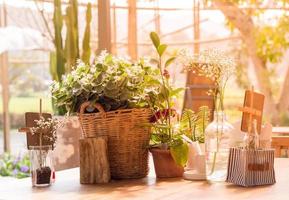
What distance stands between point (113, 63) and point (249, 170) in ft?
1.95

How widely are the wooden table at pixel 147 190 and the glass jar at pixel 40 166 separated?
3cm

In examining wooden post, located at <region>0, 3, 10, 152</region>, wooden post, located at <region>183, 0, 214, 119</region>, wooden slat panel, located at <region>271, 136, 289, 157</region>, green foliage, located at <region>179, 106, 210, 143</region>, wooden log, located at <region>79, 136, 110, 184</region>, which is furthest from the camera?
wooden post, located at <region>0, 3, 10, 152</region>

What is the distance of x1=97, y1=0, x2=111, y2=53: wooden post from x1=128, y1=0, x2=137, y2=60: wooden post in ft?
2.78

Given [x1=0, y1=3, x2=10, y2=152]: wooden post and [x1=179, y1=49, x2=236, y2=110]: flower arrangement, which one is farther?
[x1=0, y1=3, x2=10, y2=152]: wooden post

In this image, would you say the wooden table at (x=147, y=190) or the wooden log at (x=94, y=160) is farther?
the wooden log at (x=94, y=160)

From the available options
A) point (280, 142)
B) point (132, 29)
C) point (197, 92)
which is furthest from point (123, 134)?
point (132, 29)

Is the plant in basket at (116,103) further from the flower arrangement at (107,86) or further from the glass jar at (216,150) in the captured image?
the glass jar at (216,150)

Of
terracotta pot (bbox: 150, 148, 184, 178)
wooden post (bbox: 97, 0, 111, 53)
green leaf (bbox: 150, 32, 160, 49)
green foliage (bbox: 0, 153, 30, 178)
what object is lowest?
green foliage (bbox: 0, 153, 30, 178)

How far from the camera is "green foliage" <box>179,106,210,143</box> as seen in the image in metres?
2.11

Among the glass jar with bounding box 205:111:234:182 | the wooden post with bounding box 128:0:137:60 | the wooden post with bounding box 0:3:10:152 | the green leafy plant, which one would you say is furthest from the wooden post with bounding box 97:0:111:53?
the glass jar with bounding box 205:111:234:182

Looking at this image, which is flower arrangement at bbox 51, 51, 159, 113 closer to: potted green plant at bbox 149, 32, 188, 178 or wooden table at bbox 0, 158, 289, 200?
potted green plant at bbox 149, 32, 188, 178

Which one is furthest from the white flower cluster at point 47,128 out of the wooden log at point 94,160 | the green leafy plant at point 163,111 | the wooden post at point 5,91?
the wooden post at point 5,91

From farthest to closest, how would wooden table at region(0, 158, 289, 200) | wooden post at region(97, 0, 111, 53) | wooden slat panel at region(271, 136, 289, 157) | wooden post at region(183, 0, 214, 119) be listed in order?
wooden post at region(183, 0, 214, 119) → wooden post at region(97, 0, 111, 53) → wooden slat panel at region(271, 136, 289, 157) → wooden table at region(0, 158, 289, 200)

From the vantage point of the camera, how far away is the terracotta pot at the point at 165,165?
205 cm
